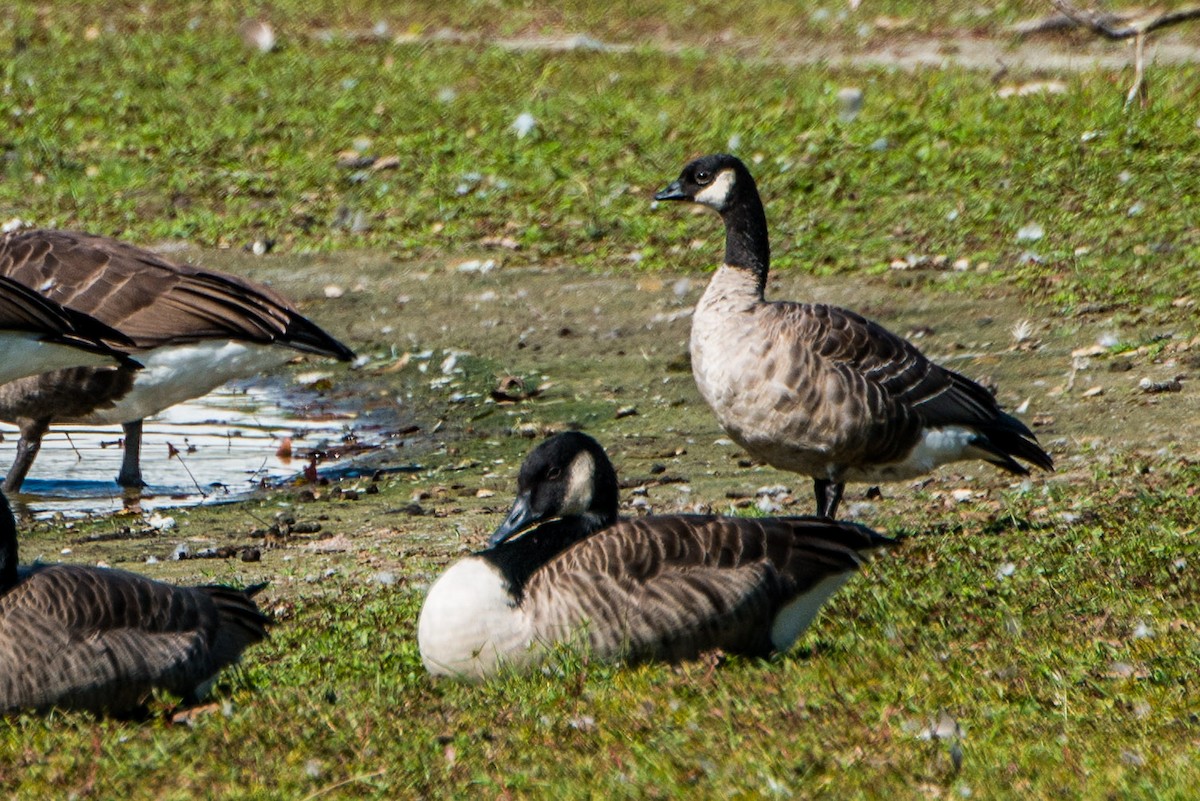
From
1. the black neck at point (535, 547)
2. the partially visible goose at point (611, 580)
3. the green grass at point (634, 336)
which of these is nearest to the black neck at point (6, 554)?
the green grass at point (634, 336)

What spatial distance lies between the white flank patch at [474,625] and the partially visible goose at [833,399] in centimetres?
235

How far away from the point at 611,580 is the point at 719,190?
3.46 metres

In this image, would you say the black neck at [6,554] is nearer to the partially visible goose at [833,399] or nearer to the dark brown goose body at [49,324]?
the dark brown goose body at [49,324]

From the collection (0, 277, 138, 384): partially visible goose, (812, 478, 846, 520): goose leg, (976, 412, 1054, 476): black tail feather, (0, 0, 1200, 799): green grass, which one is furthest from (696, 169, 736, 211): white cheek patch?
(0, 277, 138, 384): partially visible goose

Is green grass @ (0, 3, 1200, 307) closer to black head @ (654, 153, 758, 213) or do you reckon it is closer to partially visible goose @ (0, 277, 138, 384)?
black head @ (654, 153, 758, 213)

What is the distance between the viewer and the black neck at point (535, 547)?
562cm

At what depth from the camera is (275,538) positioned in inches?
324

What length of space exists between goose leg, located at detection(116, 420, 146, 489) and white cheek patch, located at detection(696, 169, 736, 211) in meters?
3.43

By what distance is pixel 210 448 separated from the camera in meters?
10.4

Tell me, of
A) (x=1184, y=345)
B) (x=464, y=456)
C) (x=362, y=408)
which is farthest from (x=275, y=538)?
(x=1184, y=345)

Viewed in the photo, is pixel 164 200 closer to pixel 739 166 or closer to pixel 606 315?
pixel 606 315

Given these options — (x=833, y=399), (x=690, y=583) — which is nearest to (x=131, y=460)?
(x=833, y=399)

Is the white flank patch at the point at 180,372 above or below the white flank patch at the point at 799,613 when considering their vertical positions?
above

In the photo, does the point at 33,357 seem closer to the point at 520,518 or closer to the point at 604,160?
the point at 520,518
